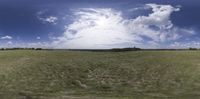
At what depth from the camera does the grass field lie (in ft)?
171

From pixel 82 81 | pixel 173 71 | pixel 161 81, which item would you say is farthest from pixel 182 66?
pixel 82 81

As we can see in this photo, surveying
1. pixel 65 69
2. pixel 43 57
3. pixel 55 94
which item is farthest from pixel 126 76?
pixel 43 57

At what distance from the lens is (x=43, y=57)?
80.7 meters

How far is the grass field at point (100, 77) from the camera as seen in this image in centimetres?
5222

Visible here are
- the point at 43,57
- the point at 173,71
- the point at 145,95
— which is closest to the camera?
the point at 145,95

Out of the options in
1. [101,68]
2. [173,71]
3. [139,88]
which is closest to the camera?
[139,88]

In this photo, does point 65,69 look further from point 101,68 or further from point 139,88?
point 139,88

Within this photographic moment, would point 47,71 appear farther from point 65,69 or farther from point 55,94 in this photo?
point 55,94

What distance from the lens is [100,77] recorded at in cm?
6303

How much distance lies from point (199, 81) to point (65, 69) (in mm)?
22744

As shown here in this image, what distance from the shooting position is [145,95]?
168ft

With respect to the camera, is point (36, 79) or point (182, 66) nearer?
point (36, 79)

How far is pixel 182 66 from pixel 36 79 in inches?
969

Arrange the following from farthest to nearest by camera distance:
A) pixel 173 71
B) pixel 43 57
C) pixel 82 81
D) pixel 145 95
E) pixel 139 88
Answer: pixel 43 57, pixel 173 71, pixel 82 81, pixel 139 88, pixel 145 95
